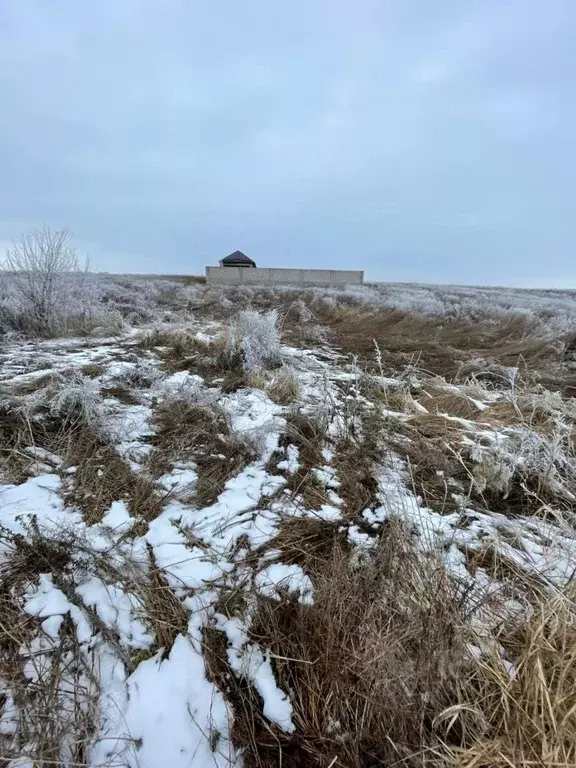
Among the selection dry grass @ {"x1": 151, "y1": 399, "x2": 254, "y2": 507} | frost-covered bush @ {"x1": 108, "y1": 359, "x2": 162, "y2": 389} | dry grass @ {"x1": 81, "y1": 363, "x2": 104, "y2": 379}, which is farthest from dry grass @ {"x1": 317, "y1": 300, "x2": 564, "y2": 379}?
dry grass @ {"x1": 81, "y1": 363, "x2": 104, "y2": 379}

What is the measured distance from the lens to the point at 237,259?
35000 millimetres

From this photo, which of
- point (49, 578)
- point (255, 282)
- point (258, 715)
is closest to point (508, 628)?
point (258, 715)

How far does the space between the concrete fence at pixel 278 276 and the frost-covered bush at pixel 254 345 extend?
23.3m

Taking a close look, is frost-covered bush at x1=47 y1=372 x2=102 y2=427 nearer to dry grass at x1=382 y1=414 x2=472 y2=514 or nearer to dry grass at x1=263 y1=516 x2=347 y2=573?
dry grass at x1=263 y1=516 x2=347 y2=573

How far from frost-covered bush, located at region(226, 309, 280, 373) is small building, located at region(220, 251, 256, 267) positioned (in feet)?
101

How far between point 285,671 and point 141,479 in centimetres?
144

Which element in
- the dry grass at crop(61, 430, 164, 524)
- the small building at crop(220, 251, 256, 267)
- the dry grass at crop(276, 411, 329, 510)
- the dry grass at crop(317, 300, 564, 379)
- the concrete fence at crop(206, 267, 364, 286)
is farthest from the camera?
the small building at crop(220, 251, 256, 267)

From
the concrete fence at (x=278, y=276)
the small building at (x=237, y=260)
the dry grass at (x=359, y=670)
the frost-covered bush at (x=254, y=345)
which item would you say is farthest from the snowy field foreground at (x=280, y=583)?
the small building at (x=237, y=260)

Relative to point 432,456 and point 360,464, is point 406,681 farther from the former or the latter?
point 432,456

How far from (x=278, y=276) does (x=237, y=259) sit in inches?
340

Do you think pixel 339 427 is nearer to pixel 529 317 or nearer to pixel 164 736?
pixel 164 736

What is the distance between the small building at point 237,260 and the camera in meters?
34.4

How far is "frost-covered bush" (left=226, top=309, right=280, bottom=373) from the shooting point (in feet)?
15.2

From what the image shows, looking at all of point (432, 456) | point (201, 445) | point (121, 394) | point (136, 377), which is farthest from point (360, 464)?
point (136, 377)
